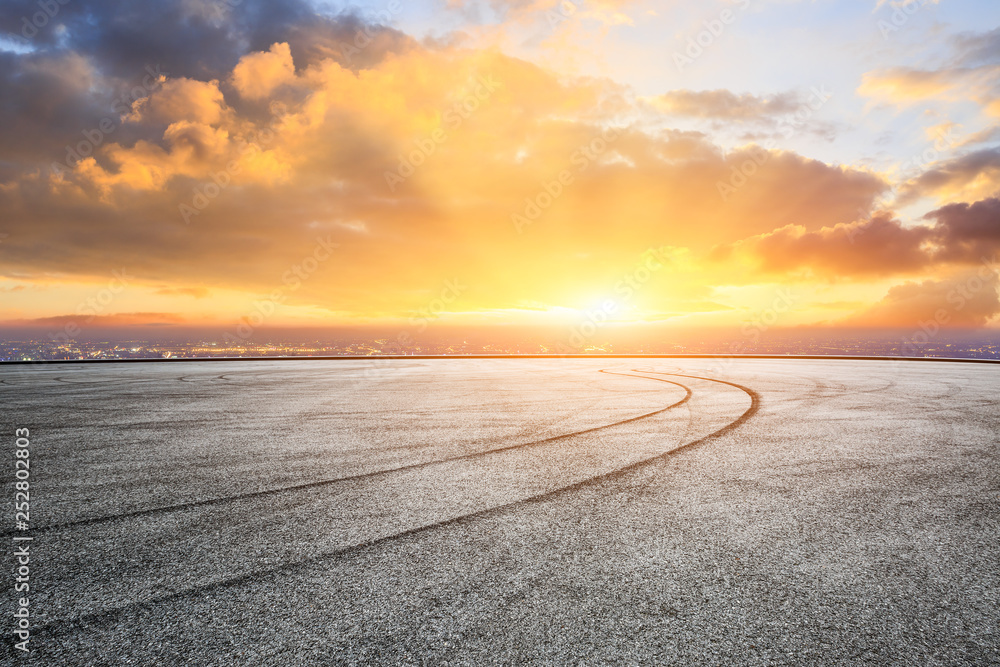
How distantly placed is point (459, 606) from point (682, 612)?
4.51 ft

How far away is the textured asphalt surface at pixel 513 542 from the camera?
2703mm

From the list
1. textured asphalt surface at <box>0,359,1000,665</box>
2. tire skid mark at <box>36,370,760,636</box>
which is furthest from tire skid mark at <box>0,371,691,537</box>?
tire skid mark at <box>36,370,760,636</box>

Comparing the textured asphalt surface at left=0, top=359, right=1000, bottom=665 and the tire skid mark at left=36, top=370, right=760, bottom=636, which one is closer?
the textured asphalt surface at left=0, top=359, right=1000, bottom=665

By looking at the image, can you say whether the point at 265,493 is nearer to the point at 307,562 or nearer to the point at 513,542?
the point at 307,562

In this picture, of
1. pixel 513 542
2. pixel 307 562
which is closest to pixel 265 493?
pixel 307 562

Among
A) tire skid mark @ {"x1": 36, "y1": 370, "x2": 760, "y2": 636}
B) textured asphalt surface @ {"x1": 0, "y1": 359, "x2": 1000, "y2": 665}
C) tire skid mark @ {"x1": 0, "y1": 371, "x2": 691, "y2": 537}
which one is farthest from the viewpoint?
tire skid mark @ {"x1": 0, "y1": 371, "x2": 691, "y2": 537}

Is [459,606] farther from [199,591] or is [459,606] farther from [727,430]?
[727,430]

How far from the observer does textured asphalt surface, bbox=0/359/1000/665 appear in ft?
8.87

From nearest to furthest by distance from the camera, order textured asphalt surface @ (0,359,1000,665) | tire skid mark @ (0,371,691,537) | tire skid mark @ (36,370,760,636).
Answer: textured asphalt surface @ (0,359,1000,665) → tire skid mark @ (36,370,760,636) → tire skid mark @ (0,371,691,537)

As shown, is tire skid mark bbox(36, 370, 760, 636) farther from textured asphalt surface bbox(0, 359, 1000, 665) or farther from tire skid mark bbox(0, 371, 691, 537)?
tire skid mark bbox(0, 371, 691, 537)

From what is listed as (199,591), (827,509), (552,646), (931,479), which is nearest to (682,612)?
(552,646)

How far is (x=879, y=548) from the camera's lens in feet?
12.5

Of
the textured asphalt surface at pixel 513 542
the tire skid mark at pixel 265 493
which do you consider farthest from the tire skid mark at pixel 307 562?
the tire skid mark at pixel 265 493

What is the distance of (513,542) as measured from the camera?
12.8 feet
